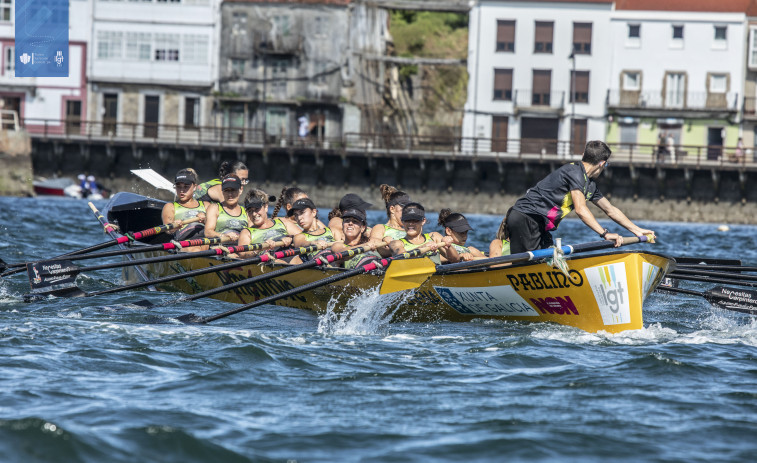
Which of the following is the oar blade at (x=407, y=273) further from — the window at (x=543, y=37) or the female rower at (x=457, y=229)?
the window at (x=543, y=37)

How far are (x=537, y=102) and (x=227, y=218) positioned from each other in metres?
40.8

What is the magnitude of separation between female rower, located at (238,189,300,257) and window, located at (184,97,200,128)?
3960cm

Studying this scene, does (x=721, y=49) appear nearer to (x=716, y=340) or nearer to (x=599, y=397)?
(x=716, y=340)

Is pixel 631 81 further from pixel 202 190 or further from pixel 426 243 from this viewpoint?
pixel 426 243

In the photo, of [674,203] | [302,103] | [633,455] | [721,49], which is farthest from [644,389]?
[721,49]

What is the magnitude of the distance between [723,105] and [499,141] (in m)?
12.8

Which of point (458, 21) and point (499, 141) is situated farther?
point (458, 21)

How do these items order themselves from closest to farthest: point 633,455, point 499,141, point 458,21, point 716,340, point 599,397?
point 633,455 → point 599,397 → point 716,340 → point 499,141 → point 458,21

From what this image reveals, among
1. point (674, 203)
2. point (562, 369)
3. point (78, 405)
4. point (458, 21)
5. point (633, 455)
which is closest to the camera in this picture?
point (633, 455)

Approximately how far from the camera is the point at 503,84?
52.9 meters

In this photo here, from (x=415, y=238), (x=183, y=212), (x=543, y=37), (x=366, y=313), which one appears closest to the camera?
(x=366, y=313)

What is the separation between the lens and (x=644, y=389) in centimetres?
822

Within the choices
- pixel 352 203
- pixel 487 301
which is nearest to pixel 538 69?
pixel 352 203

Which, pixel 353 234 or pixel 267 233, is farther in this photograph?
pixel 267 233
